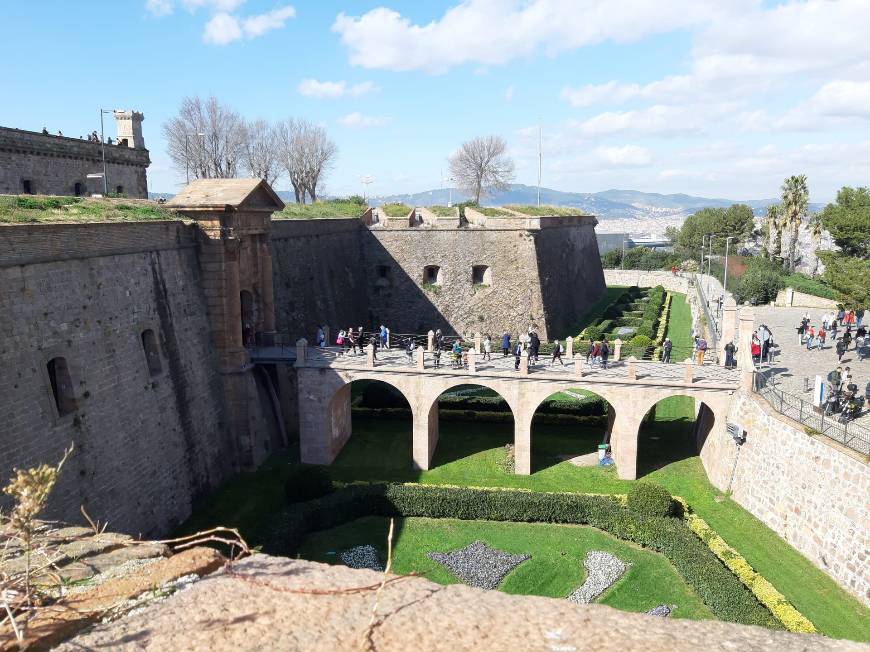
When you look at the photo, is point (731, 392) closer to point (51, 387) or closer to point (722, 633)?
point (722, 633)

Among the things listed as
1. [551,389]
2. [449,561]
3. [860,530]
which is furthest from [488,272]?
[860,530]

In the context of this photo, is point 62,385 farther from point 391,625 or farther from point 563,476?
point 563,476

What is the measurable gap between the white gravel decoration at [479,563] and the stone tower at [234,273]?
10170mm

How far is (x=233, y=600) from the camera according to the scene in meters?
5.76

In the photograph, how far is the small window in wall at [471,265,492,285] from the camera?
42781 millimetres

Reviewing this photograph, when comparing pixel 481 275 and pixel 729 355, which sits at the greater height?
pixel 481 275

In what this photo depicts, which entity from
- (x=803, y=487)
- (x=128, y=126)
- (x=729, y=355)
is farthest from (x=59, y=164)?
(x=803, y=487)

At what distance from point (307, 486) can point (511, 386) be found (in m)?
8.42

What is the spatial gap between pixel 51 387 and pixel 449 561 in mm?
12171

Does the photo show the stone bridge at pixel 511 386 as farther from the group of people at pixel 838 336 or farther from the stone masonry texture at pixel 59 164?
the stone masonry texture at pixel 59 164

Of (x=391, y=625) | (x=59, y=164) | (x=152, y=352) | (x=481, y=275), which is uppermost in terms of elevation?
(x=59, y=164)

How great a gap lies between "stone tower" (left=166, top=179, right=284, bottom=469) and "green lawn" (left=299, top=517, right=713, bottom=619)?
22.4 feet

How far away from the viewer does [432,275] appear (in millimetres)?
44156

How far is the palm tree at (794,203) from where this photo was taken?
61.6 meters
